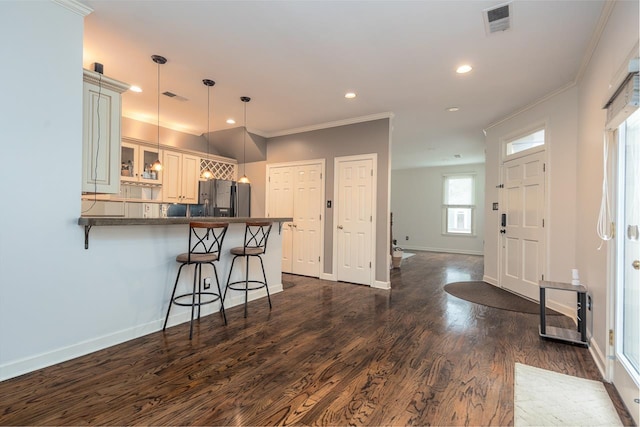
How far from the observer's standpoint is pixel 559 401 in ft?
6.11

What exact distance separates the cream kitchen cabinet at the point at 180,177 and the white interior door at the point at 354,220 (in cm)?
278

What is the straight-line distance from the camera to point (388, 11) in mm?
2334

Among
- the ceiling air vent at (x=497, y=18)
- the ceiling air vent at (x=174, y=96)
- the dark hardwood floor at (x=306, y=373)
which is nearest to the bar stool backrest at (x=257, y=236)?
the dark hardwood floor at (x=306, y=373)

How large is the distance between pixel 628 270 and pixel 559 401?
3.21 feet

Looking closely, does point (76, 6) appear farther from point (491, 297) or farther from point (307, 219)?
point (491, 297)

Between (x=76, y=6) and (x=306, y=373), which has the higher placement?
(x=76, y=6)

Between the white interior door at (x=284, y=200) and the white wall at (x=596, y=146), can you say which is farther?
the white interior door at (x=284, y=200)

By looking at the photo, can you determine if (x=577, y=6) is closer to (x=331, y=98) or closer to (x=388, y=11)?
(x=388, y=11)

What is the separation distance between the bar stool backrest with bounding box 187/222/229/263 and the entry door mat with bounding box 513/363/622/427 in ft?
8.70

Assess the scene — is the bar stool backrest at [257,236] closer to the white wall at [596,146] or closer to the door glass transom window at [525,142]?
the white wall at [596,146]

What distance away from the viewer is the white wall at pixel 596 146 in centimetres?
198

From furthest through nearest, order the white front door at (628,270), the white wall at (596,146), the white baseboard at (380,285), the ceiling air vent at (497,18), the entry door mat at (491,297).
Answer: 1. the white baseboard at (380,285)
2. the entry door mat at (491,297)
3. the ceiling air vent at (497,18)
4. the white wall at (596,146)
5. the white front door at (628,270)

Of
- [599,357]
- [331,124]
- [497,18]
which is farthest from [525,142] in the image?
[599,357]

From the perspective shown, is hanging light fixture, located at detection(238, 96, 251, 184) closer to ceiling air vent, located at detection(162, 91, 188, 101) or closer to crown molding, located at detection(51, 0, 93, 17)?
ceiling air vent, located at detection(162, 91, 188, 101)
